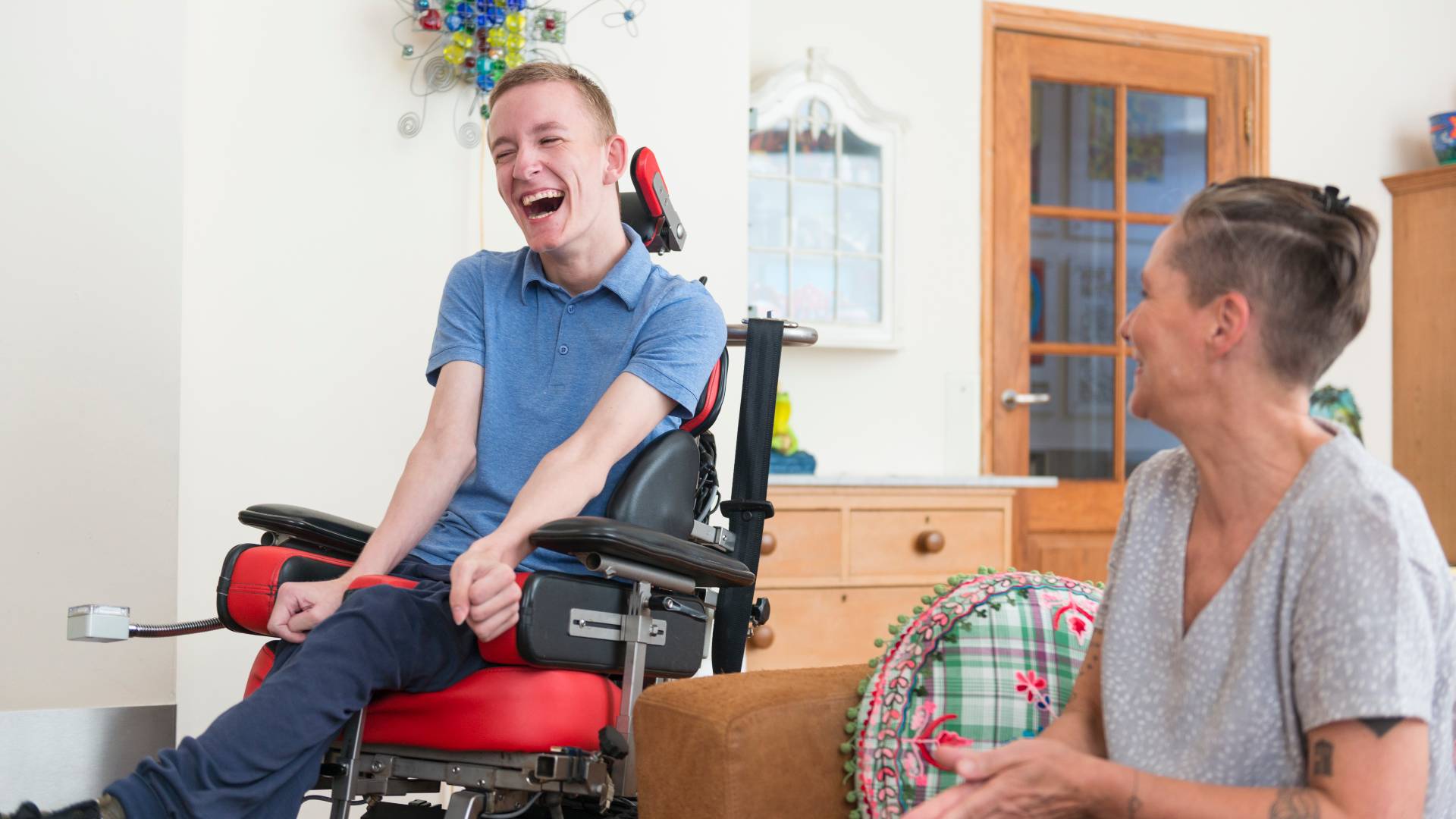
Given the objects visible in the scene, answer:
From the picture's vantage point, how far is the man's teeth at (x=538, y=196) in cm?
173

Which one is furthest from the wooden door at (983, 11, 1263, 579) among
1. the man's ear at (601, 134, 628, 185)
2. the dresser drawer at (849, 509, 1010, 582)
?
the man's ear at (601, 134, 628, 185)

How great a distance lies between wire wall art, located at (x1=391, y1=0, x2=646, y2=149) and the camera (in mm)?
2498

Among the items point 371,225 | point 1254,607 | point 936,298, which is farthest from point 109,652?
point 936,298

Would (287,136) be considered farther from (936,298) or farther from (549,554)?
(936,298)

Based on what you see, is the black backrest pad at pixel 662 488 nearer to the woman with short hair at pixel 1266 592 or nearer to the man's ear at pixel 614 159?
the man's ear at pixel 614 159

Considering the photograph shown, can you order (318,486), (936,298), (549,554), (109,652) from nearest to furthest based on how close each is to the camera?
(549,554) < (109,652) < (318,486) < (936,298)

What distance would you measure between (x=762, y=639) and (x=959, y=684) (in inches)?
76.5

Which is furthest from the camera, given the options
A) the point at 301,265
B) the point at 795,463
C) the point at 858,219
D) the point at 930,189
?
the point at 930,189

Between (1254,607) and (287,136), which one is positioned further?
(287,136)

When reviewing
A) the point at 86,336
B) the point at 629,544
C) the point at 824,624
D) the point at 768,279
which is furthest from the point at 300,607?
the point at 768,279

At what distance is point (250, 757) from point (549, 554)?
45 centimetres

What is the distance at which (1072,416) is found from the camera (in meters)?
4.22

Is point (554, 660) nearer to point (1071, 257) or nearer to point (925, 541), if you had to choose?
point (925, 541)

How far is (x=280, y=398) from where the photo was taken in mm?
2484
